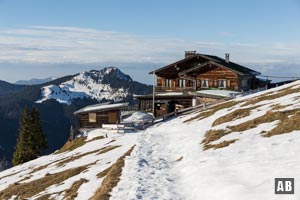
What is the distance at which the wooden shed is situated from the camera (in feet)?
194

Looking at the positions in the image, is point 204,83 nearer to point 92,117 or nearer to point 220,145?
point 92,117

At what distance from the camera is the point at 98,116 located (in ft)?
196

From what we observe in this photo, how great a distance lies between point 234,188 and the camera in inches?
580

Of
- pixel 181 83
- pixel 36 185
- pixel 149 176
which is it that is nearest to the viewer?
pixel 149 176

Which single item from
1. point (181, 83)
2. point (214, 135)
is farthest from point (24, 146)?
point (214, 135)

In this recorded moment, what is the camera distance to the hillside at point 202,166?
15539mm

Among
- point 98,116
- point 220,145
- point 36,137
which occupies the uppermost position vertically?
point 220,145

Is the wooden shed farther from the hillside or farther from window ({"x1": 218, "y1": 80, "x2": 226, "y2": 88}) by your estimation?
the hillside

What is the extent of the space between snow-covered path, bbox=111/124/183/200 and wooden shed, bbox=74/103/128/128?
31.0 metres

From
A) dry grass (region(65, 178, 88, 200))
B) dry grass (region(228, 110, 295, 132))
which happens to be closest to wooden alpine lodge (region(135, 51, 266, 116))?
dry grass (region(228, 110, 295, 132))

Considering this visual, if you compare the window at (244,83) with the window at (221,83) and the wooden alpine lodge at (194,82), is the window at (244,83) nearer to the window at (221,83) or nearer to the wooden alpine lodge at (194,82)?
the wooden alpine lodge at (194,82)

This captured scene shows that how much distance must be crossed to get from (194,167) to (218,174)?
2.67 meters

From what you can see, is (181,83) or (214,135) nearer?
(214,135)

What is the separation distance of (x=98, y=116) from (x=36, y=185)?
32.4m
